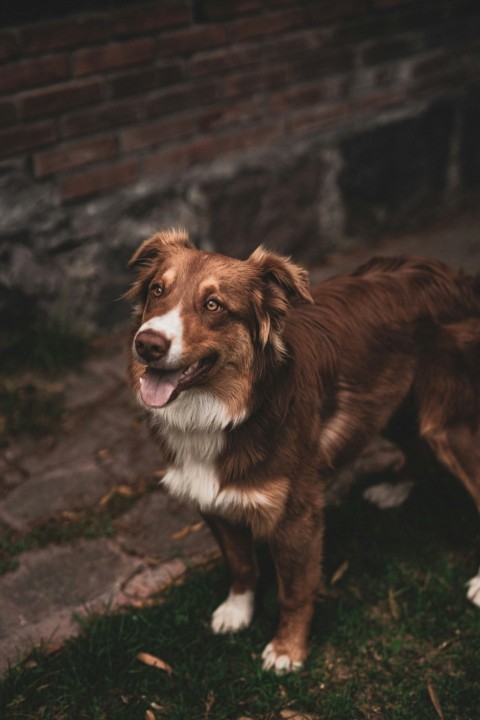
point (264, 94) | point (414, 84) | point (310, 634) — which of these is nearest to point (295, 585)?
point (310, 634)

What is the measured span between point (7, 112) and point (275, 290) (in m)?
2.17

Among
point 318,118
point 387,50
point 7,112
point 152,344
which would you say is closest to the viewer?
point 152,344

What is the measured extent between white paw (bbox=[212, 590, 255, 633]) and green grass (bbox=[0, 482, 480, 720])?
0.04 metres

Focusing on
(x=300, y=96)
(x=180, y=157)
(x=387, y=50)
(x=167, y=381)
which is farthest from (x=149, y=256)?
(x=387, y=50)

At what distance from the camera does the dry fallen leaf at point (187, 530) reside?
10.7 ft

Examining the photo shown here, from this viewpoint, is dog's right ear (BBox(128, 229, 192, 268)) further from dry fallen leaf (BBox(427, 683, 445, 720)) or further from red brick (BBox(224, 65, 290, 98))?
red brick (BBox(224, 65, 290, 98))

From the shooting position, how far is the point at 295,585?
267cm

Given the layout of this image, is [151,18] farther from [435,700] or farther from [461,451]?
[435,700]

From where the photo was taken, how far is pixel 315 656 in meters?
2.78

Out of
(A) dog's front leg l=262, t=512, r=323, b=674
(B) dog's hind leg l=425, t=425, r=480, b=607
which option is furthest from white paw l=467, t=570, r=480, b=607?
(A) dog's front leg l=262, t=512, r=323, b=674

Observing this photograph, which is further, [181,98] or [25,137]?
[181,98]

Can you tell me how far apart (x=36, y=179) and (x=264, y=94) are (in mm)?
1546

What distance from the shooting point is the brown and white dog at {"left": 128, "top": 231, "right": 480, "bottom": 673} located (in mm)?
2330

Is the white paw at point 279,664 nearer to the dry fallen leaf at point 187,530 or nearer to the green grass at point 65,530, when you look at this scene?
the dry fallen leaf at point 187,530
